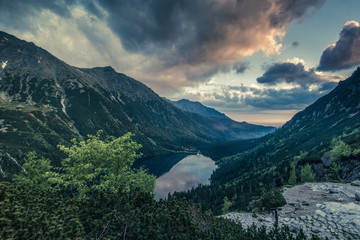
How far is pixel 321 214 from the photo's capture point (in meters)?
18.3

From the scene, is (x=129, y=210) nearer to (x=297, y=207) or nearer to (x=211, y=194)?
(x=297, y=207)

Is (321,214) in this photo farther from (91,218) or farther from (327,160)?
(327,160)

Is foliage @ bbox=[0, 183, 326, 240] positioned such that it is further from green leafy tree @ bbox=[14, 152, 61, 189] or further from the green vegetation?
green leafy tree @ bbox=[14, 152, 61, 189]

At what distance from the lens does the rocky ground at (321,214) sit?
14867 mm

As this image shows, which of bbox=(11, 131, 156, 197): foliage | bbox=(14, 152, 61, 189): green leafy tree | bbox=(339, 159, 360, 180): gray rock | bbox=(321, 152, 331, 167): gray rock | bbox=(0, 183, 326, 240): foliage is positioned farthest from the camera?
bbox=(321, 152, 331, 167): gray rock

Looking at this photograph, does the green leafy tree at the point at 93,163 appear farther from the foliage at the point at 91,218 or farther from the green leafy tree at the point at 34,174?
the green leafy tree at the point at 34,174

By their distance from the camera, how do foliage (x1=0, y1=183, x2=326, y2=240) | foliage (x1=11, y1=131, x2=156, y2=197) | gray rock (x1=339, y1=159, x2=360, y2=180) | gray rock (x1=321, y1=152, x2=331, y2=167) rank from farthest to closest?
gray rock (x1=321, y1=152, x2=331, y2=167) → gray rock (x1=339, y1=159, x2=360, y2=180) → foliage (x1=11, y1=131, x2=156, y2=197) → foliage (x1=0, y1=183, x2=326, y2=240)

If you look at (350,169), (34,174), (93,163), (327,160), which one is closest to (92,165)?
(93,163)

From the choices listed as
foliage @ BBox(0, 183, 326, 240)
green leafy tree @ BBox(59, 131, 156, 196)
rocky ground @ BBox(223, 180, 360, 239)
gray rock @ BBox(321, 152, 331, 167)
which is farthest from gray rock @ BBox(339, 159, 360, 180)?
green leafy tree @ BBox(59, 131, 156, 196)

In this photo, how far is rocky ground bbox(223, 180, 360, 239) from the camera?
14.9 meters

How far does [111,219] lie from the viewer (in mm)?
8055

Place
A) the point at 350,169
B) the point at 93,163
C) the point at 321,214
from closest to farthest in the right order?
1. the point at 321,214
2. the point at 93,163
3. the point at 350,169

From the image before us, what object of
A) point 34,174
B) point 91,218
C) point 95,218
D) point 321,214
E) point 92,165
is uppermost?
point 92,165

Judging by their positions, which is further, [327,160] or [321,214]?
[327,160]
